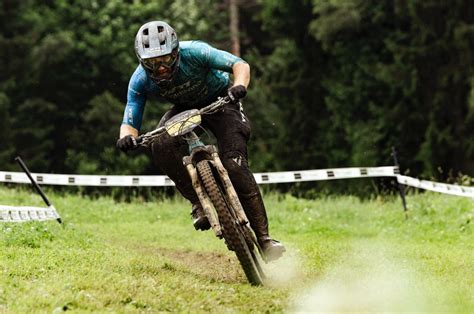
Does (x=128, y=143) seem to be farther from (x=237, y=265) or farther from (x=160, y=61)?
(x=237, y=265)

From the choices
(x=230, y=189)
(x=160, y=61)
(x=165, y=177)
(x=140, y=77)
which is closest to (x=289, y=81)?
(x=165, y=177)

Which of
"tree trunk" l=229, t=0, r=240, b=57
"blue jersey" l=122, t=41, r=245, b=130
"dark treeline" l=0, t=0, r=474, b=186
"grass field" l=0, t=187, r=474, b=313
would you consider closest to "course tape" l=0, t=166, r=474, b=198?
"grass field" l=0, t=187, r=474, b=313

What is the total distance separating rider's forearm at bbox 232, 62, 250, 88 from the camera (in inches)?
326

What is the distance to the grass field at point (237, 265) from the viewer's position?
271 inches

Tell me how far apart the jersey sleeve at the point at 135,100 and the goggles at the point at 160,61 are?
1.43ft

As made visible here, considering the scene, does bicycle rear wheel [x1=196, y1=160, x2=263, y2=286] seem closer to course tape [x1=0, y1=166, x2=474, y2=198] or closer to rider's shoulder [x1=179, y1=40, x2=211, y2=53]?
rider's shoulder [x1=179, y1=40, x2=211, y2=53]

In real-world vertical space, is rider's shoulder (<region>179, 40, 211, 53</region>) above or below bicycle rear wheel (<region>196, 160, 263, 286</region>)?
above

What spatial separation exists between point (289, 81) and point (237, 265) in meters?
32.9

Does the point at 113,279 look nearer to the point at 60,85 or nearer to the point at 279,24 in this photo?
the point at 60,85

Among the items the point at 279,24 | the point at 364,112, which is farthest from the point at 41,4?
the point at 364,112

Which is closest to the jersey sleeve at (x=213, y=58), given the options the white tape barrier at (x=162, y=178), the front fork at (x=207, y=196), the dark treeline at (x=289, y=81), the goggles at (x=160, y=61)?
the goggles at (x=160, y=61)

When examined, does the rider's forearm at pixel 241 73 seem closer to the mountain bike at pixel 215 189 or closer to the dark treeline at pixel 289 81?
the mountain bike at pixel 215 189

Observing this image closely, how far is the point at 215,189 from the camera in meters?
8.01

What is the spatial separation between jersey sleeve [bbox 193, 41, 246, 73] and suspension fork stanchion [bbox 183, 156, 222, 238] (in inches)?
35.1
